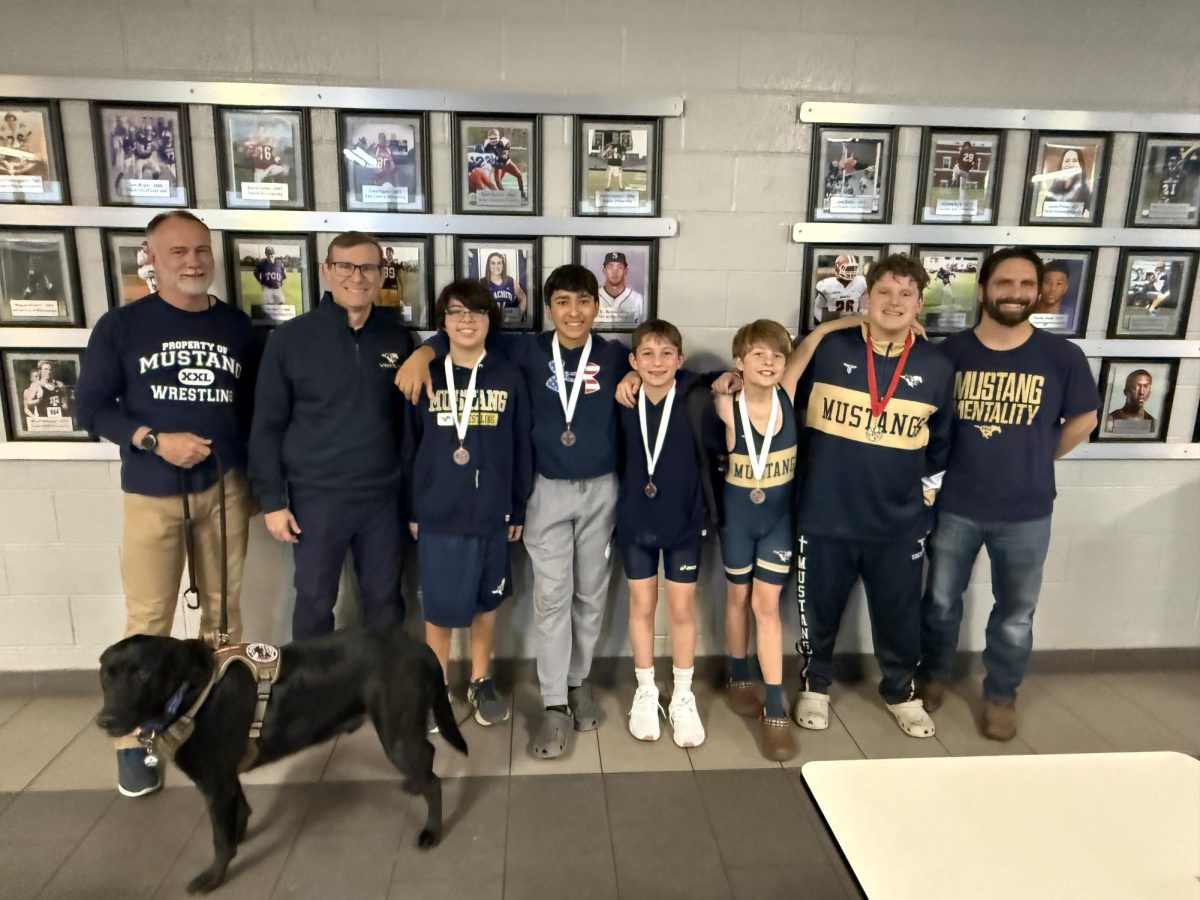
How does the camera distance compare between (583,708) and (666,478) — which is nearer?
(666,478)

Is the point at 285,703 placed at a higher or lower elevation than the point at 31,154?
lower

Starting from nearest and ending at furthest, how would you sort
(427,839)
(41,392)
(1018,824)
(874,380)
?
(1018,824) → (427,839) → (874,380) → (41,392)

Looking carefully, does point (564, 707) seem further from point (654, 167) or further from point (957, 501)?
point (654, 167)

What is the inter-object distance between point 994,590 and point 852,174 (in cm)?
162

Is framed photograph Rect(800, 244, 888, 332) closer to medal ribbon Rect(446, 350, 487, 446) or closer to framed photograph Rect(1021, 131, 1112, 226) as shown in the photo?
framed photograph Rect(1021, 131, 1112, 226)

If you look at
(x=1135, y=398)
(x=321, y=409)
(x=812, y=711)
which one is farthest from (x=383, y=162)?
(x=1135, y=398)

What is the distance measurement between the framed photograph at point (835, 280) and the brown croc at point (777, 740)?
145 centimetres

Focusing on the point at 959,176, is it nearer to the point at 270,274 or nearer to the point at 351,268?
the point at 351,268

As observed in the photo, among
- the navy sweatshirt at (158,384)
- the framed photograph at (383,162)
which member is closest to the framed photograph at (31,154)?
the navy sweatshirt at (158,384)

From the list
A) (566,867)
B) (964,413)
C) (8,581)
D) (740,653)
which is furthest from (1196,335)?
(8,581)

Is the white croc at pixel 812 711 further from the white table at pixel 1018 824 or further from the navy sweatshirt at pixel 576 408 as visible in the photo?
the white table at pixel 1018 824

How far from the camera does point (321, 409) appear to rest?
7.72 ft

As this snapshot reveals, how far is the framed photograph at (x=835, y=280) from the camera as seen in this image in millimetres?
2729

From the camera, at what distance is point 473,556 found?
245cm
